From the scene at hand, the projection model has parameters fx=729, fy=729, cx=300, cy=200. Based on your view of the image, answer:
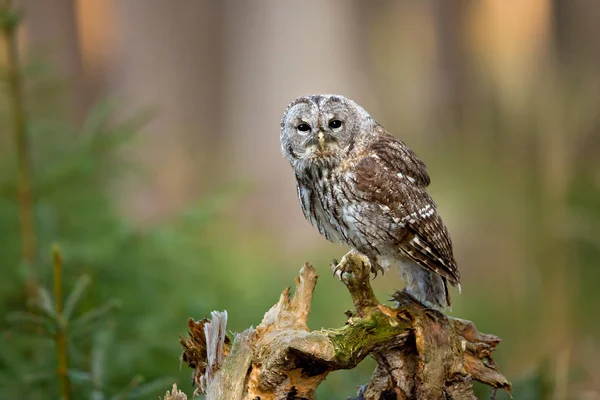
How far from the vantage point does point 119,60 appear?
913 centimetres

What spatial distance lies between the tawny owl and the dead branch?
27cm

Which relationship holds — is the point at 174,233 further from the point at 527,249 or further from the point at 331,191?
the point at 527,249

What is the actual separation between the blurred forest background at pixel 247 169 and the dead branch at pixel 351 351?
0.58 metres

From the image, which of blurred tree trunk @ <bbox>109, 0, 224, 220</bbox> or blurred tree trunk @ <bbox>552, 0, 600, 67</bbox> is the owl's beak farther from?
blurred tree trunk @ <bbox>109, 0, 224, 220</bbox>

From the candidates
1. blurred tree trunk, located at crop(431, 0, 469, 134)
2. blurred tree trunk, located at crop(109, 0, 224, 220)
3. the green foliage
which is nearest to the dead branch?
the green foliage

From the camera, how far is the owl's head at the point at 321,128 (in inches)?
96.3

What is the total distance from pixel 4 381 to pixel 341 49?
7.03m

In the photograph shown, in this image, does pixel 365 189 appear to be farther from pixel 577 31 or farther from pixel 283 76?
pixel 283 76

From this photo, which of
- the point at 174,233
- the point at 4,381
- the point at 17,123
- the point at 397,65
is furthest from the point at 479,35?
the point at 4,381

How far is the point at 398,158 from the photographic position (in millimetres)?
2557

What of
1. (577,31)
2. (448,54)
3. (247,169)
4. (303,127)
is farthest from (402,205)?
(448,54)

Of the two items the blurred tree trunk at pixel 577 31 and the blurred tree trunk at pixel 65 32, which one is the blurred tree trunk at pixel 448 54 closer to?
the blurred tree trunk at pixel 577 31

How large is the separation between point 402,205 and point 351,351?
78 centimetres

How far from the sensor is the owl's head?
2447 millimetres
